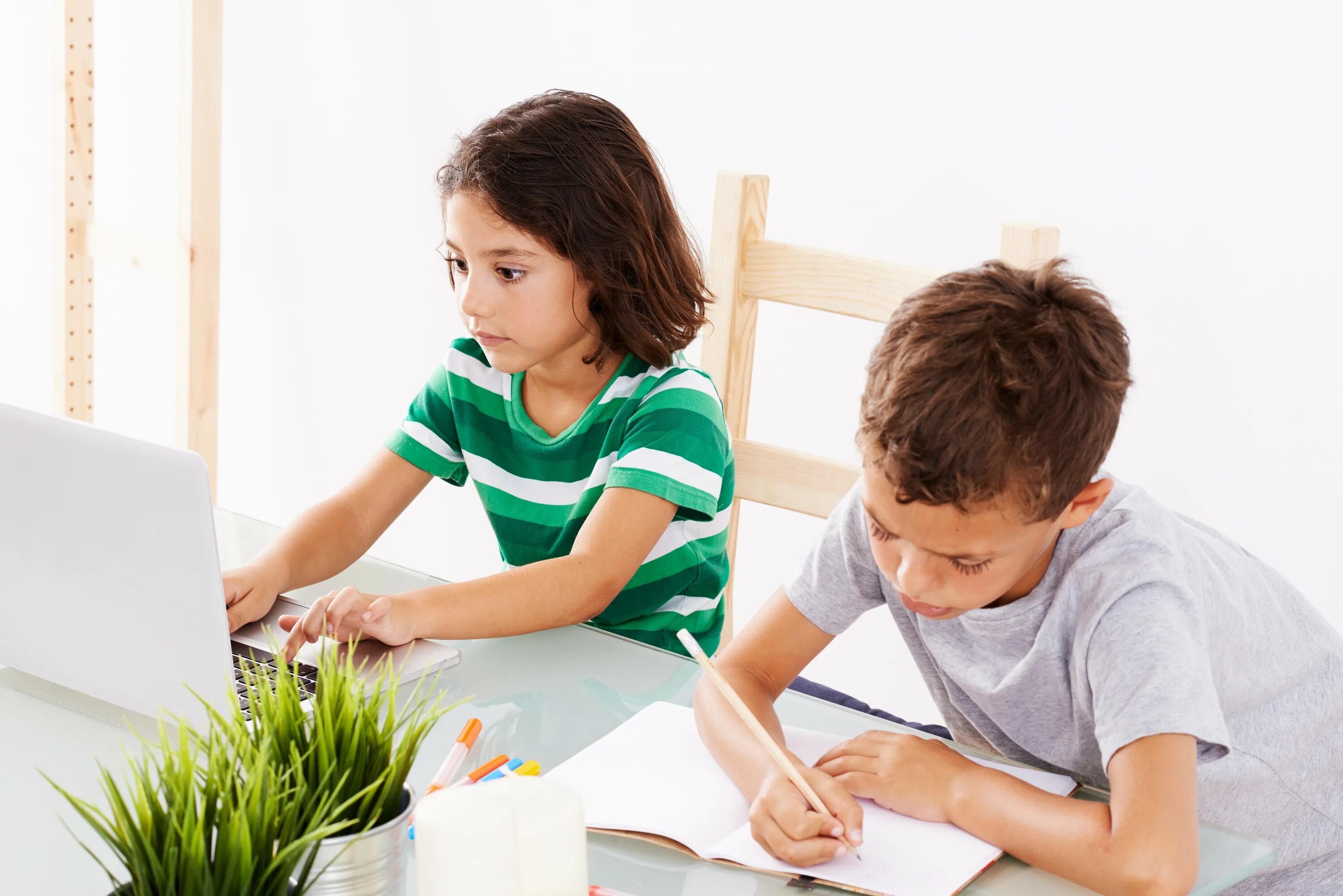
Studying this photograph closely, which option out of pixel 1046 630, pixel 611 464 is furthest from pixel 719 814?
pixel 611 464

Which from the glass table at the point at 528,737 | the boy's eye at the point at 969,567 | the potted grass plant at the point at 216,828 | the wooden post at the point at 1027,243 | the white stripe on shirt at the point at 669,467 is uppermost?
the wooden post at the point at 1027,243

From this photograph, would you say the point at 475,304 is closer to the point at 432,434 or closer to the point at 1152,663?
the point at 432,434

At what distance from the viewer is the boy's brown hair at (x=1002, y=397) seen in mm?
764

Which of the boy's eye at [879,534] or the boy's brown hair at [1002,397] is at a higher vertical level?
the boy's brown hair at [1002,397]

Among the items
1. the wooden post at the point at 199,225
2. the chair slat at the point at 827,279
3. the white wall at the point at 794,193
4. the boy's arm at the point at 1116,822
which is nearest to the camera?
the boy's arm at the point at 1116,822

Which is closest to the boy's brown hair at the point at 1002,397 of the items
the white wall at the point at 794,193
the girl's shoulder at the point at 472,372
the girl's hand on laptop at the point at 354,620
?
the girl's hand on laptop at the point at 354,620

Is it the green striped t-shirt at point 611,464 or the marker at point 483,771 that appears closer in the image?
the marker at point 483,771

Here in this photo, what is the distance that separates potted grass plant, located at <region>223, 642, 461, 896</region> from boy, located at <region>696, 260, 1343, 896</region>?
24 cm

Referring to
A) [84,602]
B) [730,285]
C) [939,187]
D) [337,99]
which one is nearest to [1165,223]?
[939,187]

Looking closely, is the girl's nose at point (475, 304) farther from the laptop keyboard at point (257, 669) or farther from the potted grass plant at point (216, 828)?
the potted grass plant at point (216, 828)

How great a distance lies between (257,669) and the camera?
3.02 ft

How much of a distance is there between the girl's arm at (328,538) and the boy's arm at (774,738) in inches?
14.0

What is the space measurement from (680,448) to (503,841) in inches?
26.1

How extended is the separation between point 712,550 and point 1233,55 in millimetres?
831
